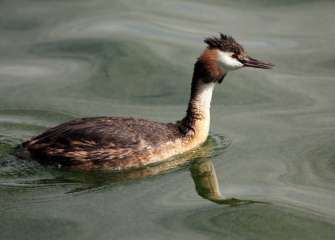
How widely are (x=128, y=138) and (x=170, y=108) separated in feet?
5.83

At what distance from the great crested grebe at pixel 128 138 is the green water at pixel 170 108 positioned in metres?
0.17

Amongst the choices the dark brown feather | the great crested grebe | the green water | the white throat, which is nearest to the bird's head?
the great crested grebe

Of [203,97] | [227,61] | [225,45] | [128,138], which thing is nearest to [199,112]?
[203,97]

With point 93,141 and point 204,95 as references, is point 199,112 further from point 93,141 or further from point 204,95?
point 93,141

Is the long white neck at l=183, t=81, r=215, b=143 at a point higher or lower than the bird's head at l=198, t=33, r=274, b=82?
lower

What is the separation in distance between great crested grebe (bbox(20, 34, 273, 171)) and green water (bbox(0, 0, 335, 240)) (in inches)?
6.7

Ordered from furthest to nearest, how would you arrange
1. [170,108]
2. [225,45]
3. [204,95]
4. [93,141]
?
[170,108] → [204,95] → [225,45] → [93,141]

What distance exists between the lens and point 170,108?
382 inches

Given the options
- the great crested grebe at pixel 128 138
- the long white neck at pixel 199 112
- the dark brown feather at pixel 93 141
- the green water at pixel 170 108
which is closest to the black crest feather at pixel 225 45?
the great crested grebe at pixel 128 138

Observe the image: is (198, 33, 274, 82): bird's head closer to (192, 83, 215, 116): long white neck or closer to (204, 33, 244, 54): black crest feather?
(204, 33, 244, 54): black crest feather

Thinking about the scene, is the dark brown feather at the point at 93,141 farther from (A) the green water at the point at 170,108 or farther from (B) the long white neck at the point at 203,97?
(B) the long white neck at the point at 203,97

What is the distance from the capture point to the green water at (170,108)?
A: 22.5ft

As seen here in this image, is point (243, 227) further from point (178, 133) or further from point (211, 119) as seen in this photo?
point (211, 119)

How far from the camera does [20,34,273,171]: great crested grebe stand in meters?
7.90
